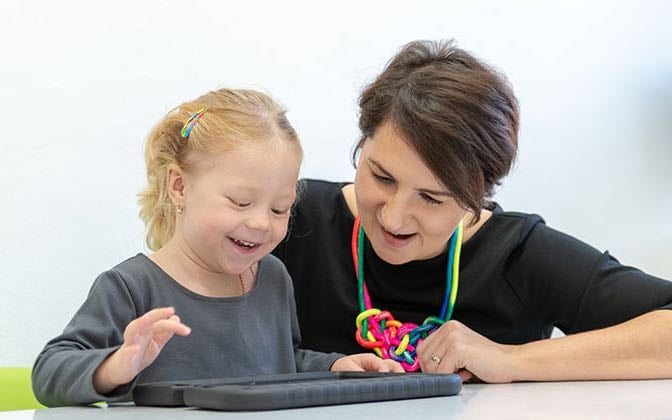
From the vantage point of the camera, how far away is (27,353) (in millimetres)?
1960

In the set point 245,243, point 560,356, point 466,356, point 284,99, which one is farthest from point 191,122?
point 284,99

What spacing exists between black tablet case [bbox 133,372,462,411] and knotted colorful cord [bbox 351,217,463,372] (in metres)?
0.49

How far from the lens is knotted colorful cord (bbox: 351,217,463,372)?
61.8 inches

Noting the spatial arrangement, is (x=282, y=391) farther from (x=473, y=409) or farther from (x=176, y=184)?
(x=176, y=184)

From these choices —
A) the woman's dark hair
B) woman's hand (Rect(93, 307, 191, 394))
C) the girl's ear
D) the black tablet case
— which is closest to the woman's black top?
the woman's dark hair

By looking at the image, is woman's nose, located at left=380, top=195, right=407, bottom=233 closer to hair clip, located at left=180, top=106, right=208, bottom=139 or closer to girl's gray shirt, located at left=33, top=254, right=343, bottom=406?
girl's gray shirt, located at left=33, top=254, right=343, bottom=406

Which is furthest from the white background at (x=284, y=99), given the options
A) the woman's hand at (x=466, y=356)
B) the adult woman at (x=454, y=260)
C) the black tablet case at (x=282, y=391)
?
the black tablet case at (x=282, y=391)

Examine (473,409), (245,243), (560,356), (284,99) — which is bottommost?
(560,356)

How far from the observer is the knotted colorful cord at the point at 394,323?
1570mm

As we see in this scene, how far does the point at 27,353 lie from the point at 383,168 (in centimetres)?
89

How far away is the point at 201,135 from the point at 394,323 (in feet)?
1.73

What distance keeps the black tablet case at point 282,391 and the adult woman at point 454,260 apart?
0.40 metres

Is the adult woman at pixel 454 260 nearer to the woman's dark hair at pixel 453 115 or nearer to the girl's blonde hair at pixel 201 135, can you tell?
the woman's dark hair at pixel 453 115

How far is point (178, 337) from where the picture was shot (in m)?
1.19
